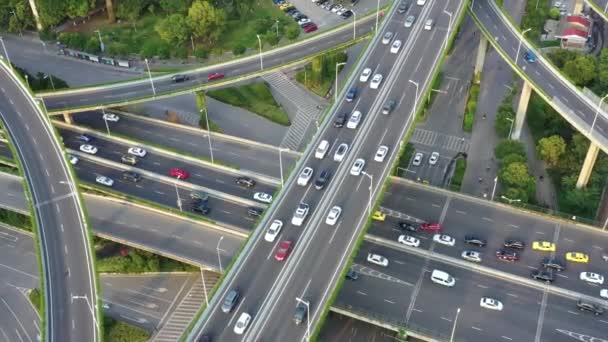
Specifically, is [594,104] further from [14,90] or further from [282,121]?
[14,90]

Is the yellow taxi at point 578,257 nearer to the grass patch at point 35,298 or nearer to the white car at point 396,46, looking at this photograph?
the white car at point 396,46

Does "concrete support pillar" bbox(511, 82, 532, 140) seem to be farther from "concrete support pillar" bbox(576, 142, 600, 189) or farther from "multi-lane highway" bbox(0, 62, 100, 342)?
"multi-lane highway" bbox(0, 62, 100, 342)

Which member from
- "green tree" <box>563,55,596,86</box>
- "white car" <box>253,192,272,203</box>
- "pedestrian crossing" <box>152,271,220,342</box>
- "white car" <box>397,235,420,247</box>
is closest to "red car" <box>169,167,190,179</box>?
"white car" <box>253,192,272,203</box>

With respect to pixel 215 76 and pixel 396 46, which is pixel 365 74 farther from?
pixel 215 76

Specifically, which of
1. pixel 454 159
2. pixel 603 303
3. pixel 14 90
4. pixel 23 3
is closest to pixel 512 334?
pixel 603 303

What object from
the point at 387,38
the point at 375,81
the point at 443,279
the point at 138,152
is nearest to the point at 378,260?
the point at 443,279

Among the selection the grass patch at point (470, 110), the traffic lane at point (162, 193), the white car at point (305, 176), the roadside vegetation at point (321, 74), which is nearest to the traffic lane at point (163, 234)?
the traffic lane at point (162, 193)
